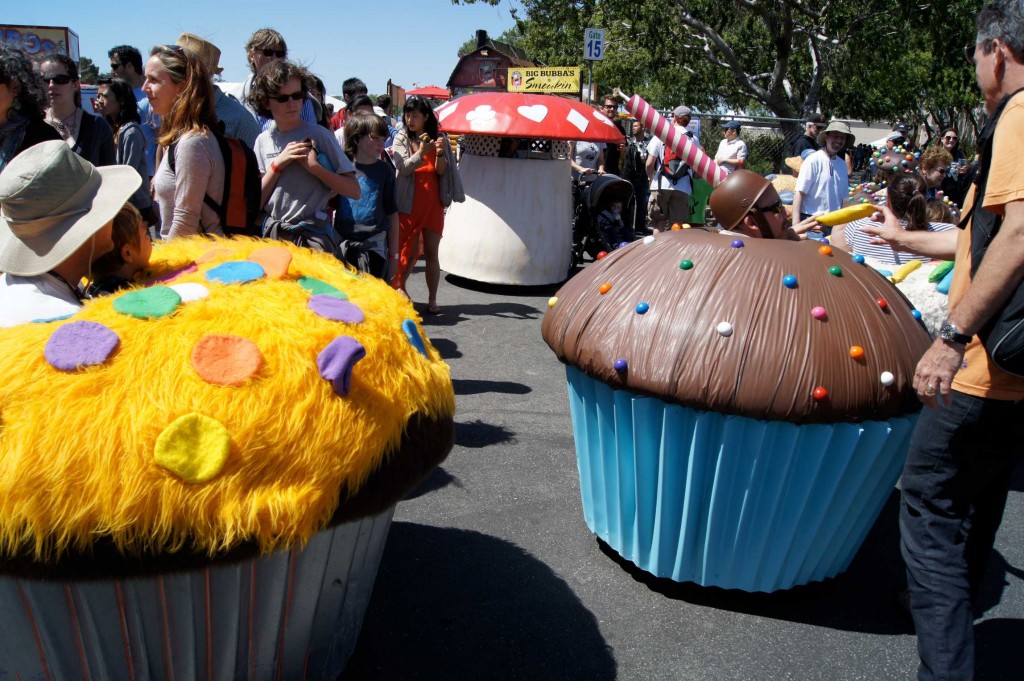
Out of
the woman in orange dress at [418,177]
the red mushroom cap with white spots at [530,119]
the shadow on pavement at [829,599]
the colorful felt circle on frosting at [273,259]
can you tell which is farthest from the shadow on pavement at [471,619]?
the red mushroom cap with white spots at [530,119]

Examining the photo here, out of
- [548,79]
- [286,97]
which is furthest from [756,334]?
[548,79]

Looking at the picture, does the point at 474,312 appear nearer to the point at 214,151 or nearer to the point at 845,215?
the point at 214,151

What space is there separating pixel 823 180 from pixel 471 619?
5.11 metres

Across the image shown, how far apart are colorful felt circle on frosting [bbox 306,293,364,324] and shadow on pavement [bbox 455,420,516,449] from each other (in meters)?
2.22

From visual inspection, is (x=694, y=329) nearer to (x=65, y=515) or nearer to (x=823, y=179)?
(x=65, y=515)

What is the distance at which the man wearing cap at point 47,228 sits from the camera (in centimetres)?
182

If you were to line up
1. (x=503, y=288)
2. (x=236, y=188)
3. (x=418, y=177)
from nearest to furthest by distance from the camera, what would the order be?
1. (x=236, y=188)
2. (x=418, y=177)
3. (x=503, y=288)

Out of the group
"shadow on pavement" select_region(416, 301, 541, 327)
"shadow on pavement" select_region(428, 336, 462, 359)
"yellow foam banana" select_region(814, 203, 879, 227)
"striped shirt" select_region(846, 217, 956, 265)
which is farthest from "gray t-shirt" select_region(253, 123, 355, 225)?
"shadow on pavement" select_region(416, 301, 541, 327)

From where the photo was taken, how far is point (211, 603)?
1.67 metres

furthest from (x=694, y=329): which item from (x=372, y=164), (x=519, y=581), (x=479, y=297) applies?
(x=479, y=297)

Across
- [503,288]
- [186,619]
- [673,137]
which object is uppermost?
[673,137]

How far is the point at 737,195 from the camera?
276cm

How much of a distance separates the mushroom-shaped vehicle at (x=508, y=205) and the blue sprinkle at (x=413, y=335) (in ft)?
17.1

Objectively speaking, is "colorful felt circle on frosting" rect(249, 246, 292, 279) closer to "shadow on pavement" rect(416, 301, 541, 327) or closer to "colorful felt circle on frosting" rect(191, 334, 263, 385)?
"colorful felt circle on frosting" rect(191, 334, 263, 385)
